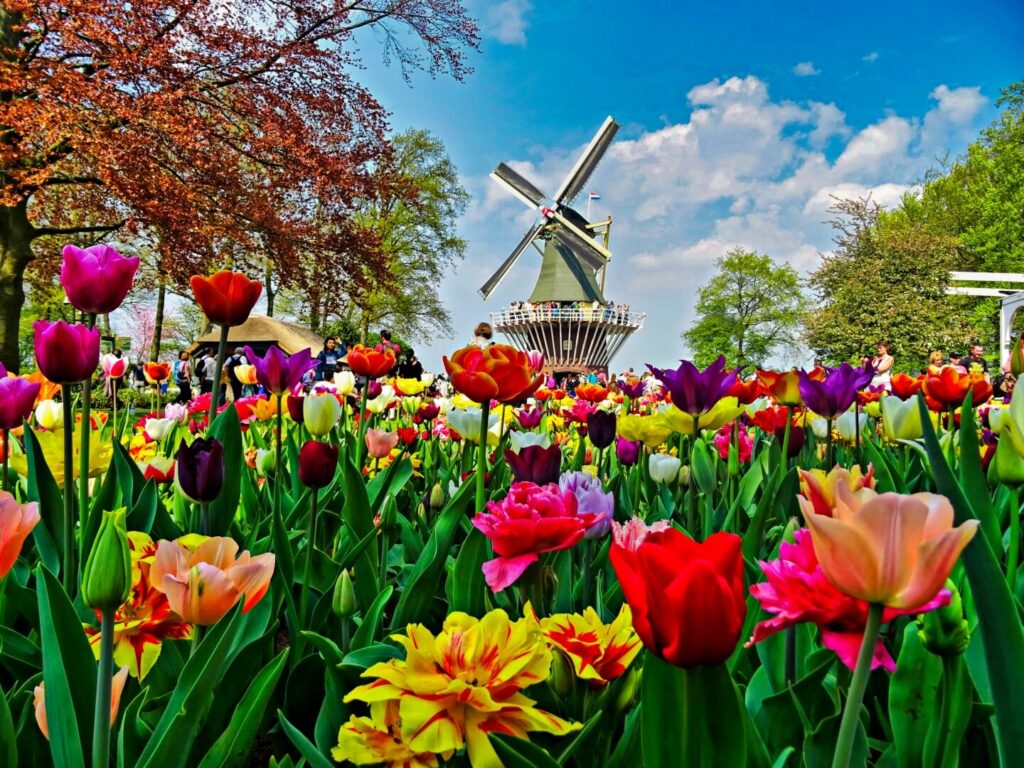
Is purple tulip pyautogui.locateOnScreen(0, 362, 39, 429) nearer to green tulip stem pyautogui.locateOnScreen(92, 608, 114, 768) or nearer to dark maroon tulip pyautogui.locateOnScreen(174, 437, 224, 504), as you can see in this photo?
dark maroon tulip pyautogui.locateOnScreen(174, 437, 224, 504)

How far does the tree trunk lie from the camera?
1028cm

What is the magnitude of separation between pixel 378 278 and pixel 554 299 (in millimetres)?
20543

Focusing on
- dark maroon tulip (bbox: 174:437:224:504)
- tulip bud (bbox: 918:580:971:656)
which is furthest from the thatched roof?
tulip bud (bbox: 918:580:971:656)

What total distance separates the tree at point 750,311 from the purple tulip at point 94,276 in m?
35.0

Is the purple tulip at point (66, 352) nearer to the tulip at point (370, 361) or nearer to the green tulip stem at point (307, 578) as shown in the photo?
the green tulip stem at point (307, 578)

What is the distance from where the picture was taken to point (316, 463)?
4.05 ft

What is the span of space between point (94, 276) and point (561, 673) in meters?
1.02

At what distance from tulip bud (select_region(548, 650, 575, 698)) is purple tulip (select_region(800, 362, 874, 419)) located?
3.86ft

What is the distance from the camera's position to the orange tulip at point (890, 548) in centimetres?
44

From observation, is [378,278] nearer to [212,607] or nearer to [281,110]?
[281,110]

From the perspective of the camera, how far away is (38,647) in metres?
0.98

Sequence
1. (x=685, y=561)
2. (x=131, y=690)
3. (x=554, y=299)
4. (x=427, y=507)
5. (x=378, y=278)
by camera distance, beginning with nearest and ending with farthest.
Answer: (x=685, y=561) → (x=131, y=690) → (x=427, y=507) → (x=378, y=278) → (x=554, y=299)

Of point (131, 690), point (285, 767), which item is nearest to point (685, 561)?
point (285, 767)

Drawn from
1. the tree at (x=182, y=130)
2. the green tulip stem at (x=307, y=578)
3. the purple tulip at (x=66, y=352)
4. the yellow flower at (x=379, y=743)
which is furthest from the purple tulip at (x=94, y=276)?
the tree at (x=182, y=130)
